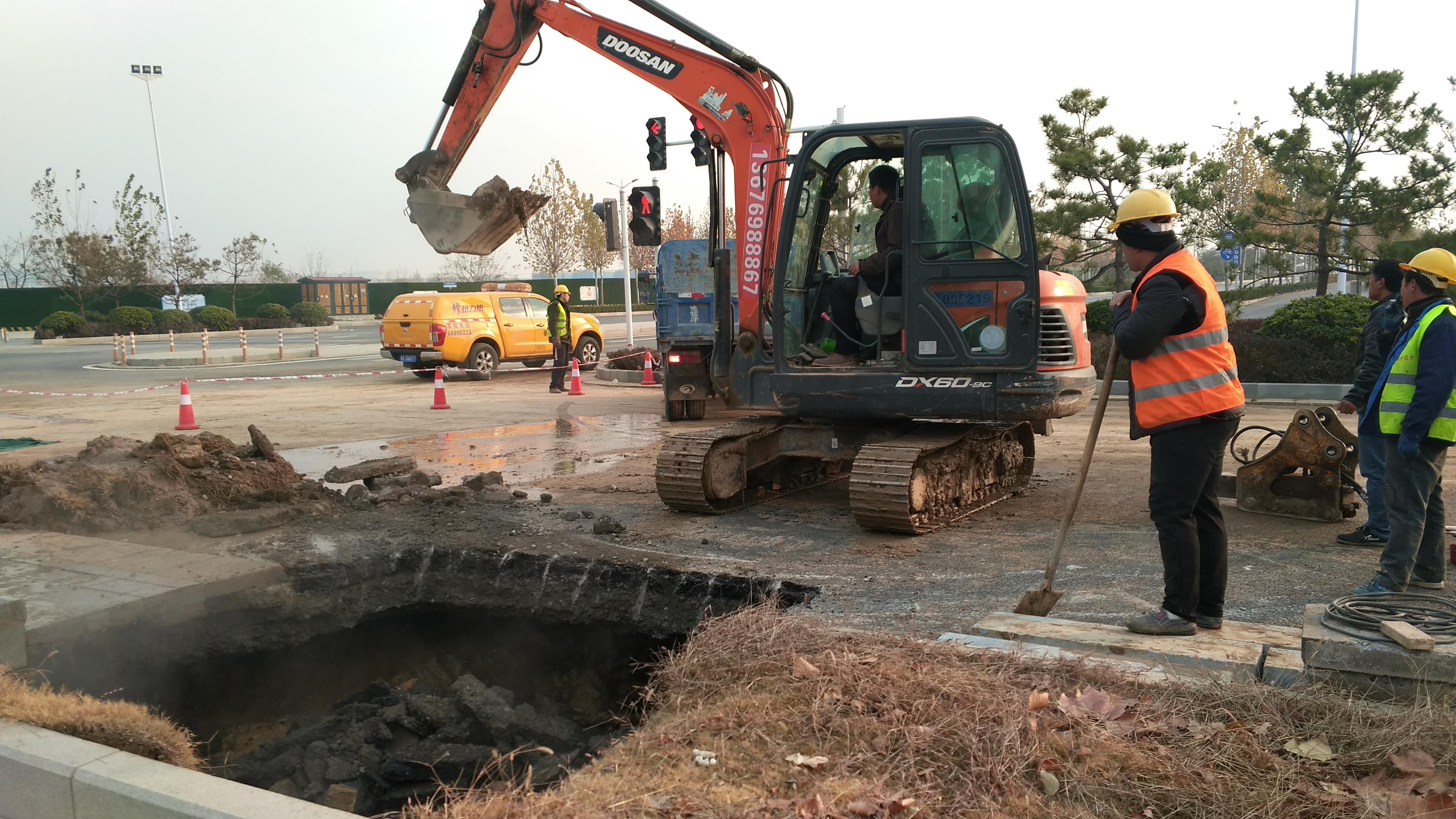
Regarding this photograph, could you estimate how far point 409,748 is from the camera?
17.3 feet

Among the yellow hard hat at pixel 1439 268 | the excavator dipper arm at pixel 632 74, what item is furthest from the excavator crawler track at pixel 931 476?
the yellow hard hat at pixel 1439 268

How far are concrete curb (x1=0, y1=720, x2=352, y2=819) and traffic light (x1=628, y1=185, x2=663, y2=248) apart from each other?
7.88 metres

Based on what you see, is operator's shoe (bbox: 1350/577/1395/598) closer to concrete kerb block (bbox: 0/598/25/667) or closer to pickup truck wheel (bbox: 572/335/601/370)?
concrete kerb block (bbox: 0/598/25/667)

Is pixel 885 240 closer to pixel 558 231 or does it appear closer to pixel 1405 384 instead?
pixel 1405 384

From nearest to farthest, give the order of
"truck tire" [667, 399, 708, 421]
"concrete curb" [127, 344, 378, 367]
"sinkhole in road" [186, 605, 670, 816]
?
1. "sinkhole in road" [186, 605, 670, 816]
2. "truck tire" [667, 399, 708, 421]
3. "concrete curb" [127, 344, 378, 367]

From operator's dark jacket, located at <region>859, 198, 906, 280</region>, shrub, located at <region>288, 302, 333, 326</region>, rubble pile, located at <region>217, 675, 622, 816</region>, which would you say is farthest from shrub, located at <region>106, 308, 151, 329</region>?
operator's dark jacket, located at <region>859, 198, 906, 280</region>

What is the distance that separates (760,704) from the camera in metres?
3.64

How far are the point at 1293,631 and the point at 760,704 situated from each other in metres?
2.45

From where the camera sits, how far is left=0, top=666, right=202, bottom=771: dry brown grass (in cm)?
370

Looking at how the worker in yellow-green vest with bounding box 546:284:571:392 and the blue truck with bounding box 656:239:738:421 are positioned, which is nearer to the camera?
the blue truck with bounding box 656:239:738:421

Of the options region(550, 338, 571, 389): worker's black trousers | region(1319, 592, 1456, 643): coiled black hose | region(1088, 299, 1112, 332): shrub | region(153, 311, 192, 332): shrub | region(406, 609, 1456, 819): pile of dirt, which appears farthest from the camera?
region(153, 311, 192, 332): shrub

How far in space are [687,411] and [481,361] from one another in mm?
8361

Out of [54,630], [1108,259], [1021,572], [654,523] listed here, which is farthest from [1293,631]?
[1108,259]

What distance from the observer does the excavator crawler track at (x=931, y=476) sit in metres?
6.90
